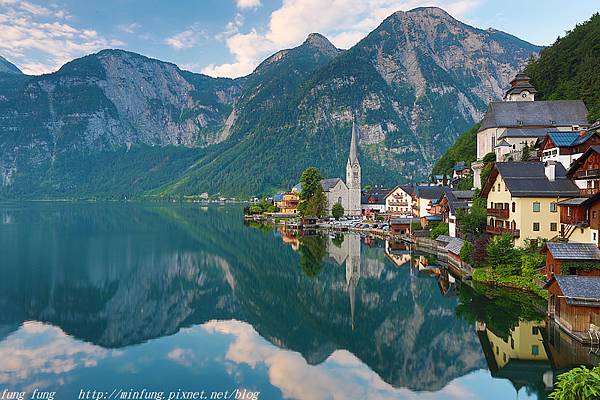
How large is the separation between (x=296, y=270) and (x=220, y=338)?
67.6 ft

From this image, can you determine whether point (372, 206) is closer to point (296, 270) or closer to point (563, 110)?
point (563, 110)

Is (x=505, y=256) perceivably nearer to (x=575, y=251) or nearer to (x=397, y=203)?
(x=575, y=251)

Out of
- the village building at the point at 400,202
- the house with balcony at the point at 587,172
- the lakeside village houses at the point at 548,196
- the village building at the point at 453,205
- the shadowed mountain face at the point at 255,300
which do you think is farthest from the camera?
the village building at the point at 400,202

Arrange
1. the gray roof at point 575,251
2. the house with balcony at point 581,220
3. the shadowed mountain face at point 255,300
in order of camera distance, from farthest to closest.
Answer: the house with balcony at point 581,220
the gray roof at point 575,251
the shadowed mountain face at point 255,300

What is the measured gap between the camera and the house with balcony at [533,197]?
35.6 m

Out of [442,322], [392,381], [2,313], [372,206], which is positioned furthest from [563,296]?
[372,206]

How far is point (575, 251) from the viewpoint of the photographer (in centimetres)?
2738

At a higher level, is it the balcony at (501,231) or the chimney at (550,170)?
the chimney at (550,170)

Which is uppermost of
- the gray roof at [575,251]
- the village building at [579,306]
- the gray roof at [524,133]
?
the gray roof at [524,133]

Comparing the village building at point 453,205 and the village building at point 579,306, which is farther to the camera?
the village building at point 453,205

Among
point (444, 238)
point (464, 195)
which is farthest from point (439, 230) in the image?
point (464, 195)

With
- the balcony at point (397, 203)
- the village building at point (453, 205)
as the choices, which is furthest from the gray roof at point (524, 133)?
the balcony at point (397, 203)

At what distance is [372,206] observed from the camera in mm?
108375

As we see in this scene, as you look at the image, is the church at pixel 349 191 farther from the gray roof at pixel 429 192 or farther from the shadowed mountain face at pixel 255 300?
the shadowed mountain face at pixel 255 300
